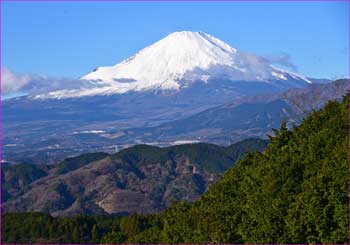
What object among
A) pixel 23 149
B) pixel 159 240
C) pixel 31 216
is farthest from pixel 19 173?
pixel 23 149

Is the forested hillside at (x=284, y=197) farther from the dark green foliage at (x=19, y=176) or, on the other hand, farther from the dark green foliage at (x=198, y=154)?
the dark green foliage at (x=198, y=154)

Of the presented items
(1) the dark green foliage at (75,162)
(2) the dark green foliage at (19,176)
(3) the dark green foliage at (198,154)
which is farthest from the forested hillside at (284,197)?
(1) the dark green foliage at (75,162)

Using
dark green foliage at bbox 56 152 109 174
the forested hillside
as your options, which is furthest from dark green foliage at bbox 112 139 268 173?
the forested hillside

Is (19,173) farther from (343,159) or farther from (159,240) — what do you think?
(343,159)

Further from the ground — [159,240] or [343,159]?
[343,159]

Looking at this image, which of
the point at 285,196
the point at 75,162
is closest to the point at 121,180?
the point at 75,162

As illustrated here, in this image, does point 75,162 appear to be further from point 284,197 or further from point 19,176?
point 284,197

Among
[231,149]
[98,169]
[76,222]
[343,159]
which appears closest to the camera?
[343,159]

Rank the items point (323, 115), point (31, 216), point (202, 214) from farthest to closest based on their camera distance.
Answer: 1. point (31, 216)
2. point (323, 115)
3. point (202, 214)

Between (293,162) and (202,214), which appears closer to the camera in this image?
(293,162)
